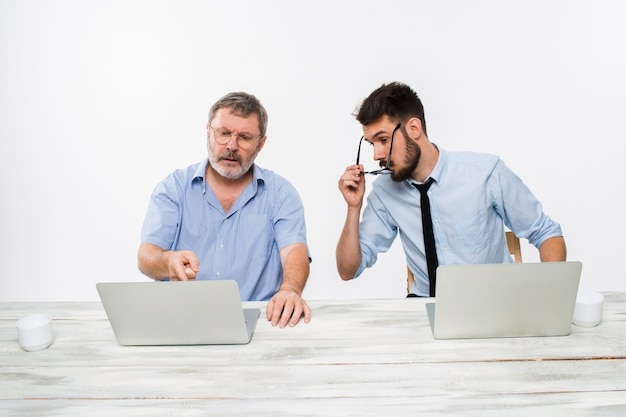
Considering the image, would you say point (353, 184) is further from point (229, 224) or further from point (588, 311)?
point (588, 311)

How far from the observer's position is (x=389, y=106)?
77.9 inches

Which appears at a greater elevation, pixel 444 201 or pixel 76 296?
pixel 444 201

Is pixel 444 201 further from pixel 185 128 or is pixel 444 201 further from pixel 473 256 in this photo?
pixel 185 128

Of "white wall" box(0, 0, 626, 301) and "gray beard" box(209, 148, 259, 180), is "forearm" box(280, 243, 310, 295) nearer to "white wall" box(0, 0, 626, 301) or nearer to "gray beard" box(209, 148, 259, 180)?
"gray beard" box(209, 148, 259, 180)

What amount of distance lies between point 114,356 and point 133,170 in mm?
2199

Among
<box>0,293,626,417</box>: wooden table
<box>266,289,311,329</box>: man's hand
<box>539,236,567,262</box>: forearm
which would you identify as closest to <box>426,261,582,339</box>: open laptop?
<box>0,293,626,417</box>: wooden table

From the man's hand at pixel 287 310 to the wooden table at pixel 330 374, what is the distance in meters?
0.03

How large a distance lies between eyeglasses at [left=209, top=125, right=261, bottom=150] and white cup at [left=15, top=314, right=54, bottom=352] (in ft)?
3.21

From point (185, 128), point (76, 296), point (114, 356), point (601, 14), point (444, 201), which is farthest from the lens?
point (76, 296)

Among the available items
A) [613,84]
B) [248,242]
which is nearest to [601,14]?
[613,84]

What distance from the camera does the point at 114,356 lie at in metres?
1.18

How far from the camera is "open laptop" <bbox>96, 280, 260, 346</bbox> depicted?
111cm

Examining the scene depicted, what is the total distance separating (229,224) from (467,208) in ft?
2.90

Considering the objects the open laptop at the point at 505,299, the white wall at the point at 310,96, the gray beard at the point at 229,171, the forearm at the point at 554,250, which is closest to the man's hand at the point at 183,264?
the open laptop at the point at 505,299
